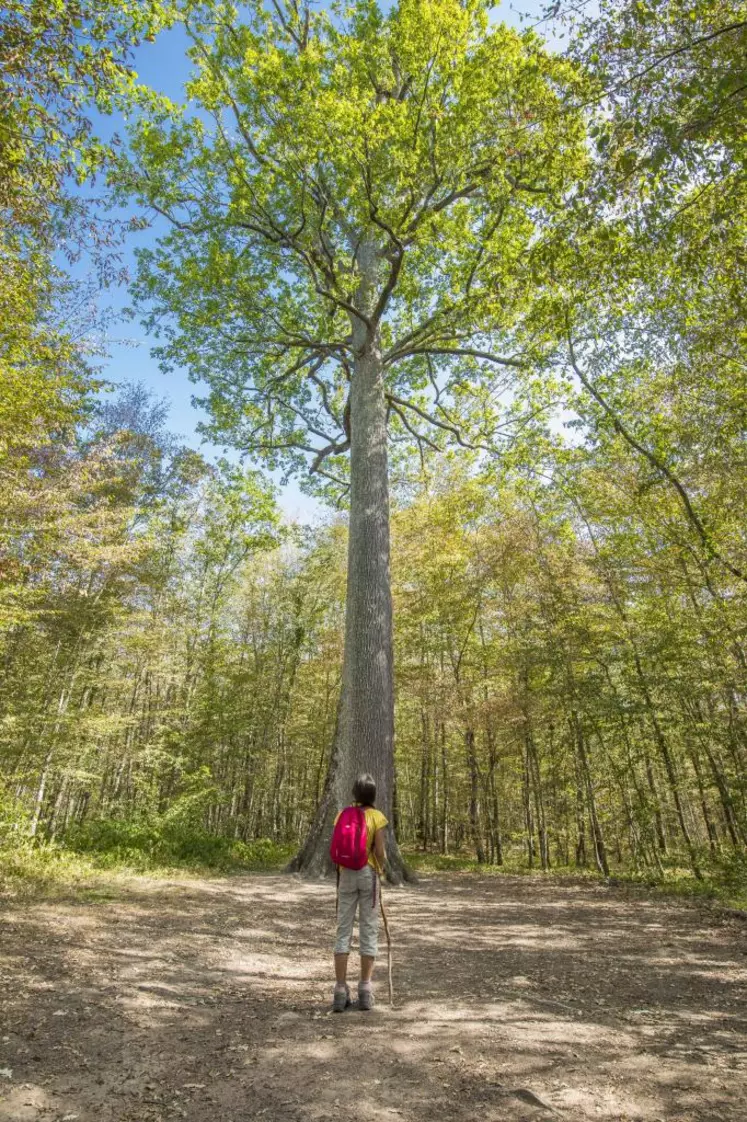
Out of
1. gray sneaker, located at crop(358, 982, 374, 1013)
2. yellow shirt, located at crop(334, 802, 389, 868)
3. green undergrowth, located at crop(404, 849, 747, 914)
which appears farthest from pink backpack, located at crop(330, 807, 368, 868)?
green undergrowth, located at crop(404, 849, 747, 914)

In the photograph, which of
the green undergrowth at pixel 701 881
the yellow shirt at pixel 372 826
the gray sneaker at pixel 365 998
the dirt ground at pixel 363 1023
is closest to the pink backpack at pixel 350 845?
the yellow shirt at pixel 372 826

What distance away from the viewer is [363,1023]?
3.22m

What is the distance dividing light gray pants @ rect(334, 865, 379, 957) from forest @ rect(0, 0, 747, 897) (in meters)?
3.56

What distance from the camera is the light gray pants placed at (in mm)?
3557

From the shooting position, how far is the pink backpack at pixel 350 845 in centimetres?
359

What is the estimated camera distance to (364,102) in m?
6.98

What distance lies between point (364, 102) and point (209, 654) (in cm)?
1171

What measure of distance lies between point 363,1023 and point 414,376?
1146 cm

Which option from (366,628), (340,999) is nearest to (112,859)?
(366,628)

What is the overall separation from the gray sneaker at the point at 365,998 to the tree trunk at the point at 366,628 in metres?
3.35

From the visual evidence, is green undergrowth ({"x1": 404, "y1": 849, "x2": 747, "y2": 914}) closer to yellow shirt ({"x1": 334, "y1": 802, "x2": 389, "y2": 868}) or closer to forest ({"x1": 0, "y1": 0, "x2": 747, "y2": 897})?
forest ({"x1": 0, "y1": 0, "x2": 747, "y2": 897})

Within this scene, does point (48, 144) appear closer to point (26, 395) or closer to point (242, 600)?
point (26, 395)

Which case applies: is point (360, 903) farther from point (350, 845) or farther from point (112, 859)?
point (112, 859)

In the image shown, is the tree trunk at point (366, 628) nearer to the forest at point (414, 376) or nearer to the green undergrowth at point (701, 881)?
the forest at point (414, 376)
